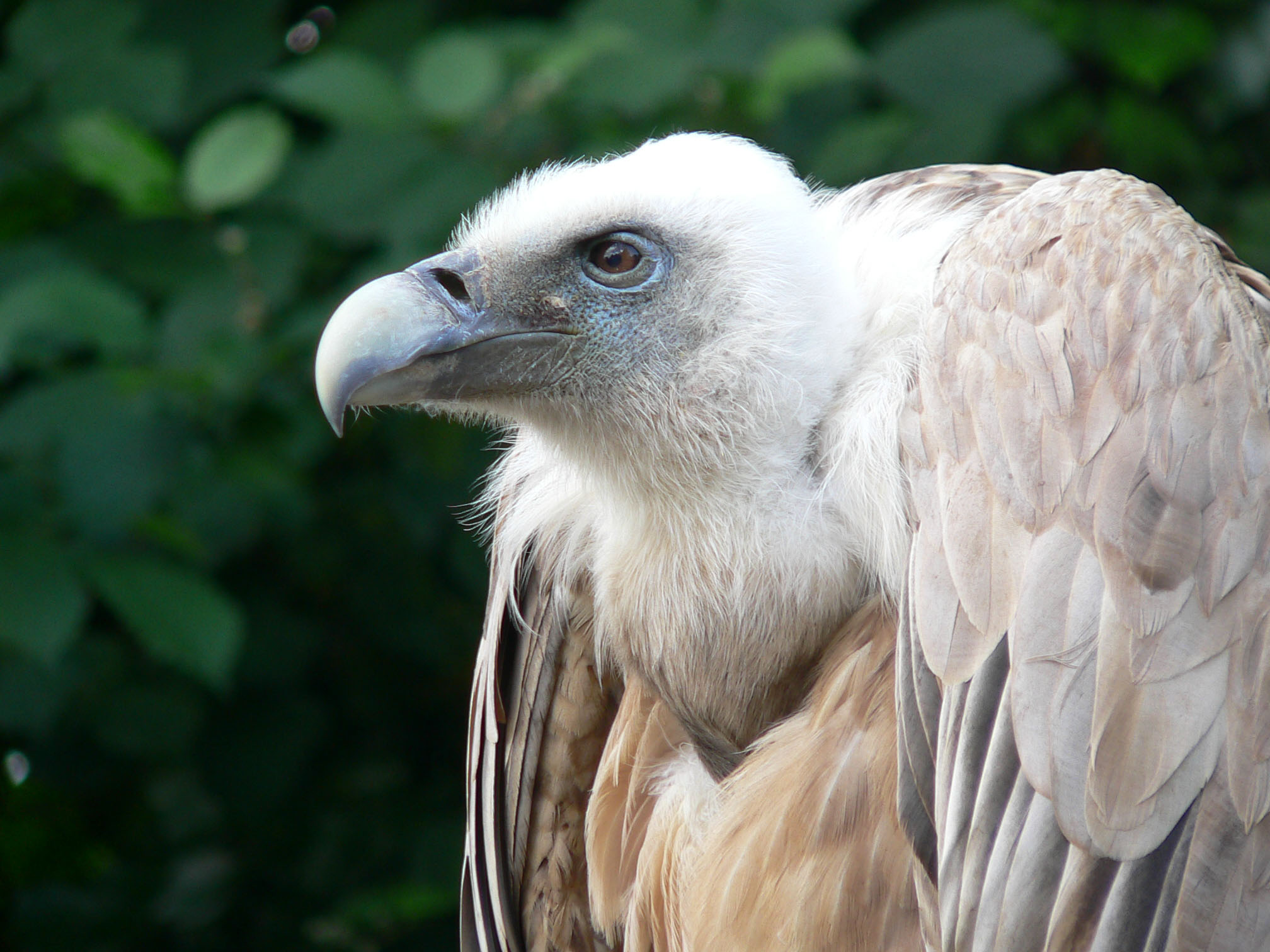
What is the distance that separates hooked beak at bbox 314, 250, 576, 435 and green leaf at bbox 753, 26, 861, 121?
0.90 m

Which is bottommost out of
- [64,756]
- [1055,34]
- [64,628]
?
[64,756]

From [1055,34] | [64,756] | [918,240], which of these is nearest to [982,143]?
[1055,34]

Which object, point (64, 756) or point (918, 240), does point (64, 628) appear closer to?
point (64, 756)

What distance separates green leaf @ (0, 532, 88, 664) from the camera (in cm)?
197

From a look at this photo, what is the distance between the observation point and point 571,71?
218 centimetres

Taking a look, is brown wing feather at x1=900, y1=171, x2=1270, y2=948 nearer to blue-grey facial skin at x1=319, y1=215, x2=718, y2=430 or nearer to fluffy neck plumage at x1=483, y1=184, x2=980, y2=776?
fluffy neck plumage at x1=483, y1=184, x2=980, y2=776

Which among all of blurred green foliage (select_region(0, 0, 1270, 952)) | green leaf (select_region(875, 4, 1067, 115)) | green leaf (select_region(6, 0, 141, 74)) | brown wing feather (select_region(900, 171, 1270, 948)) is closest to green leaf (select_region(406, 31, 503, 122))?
blurred green foliage (select_region(0, 0, 1270, 952))

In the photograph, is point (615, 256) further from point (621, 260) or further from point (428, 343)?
point (428, 343)

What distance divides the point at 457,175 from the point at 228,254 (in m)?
0.41

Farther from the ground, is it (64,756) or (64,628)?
(64,628)

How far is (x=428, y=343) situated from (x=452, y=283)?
9 cm

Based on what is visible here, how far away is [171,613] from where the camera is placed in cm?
209

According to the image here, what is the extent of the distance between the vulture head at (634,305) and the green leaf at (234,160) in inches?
29.4

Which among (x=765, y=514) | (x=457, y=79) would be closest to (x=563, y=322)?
(x=765, y=514)
